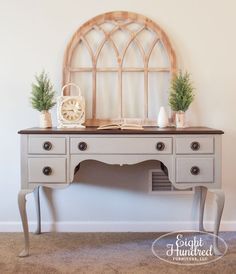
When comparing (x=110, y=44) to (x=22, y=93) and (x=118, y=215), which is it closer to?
(x=22, y=93)

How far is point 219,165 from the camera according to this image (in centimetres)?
194

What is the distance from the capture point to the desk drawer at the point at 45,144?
1925 millimetres

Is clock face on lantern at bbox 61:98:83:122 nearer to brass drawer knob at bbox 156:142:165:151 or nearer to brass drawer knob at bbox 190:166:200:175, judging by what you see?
brass drawer knob at bbox 156:142:165:151

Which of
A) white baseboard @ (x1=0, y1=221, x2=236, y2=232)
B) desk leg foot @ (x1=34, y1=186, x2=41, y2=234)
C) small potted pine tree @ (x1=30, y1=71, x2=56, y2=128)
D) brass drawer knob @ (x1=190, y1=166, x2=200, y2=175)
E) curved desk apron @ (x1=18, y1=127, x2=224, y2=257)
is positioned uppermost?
small potted pine tree @ (x1=30, y1=71, x2=56, y2=128)

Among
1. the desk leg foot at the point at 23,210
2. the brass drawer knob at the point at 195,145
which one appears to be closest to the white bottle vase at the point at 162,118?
the brass drawer knob at the point at 195,145

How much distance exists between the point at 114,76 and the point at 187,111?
627 millimetres

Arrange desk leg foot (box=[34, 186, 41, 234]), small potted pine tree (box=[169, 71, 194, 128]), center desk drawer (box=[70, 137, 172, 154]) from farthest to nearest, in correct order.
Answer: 1. desk leg foot (box=[34, 186, 41, 234])
2. small potted pine tree (box=[169, 71, 194, 128])
3. center desk drawer (box=[70, 137, 172, 154])

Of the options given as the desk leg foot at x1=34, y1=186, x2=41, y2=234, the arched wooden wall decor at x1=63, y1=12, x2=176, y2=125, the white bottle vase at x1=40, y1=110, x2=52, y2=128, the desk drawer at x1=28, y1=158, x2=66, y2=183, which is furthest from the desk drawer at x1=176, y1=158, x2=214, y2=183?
the desk leg foot at x1=34, y1=186, x2=41, y2=234

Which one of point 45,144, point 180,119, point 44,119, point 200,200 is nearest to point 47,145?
point 45,144

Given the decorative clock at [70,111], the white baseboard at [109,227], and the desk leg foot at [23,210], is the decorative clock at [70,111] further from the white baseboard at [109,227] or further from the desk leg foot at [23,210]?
the white baseboard at [109,227]

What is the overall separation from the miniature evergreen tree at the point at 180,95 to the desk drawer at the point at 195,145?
31 centimetres

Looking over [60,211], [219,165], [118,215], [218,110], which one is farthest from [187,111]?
[60,211]

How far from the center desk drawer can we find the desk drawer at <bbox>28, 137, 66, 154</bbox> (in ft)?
0.21

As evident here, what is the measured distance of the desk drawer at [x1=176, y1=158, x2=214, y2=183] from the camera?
6.37ft
